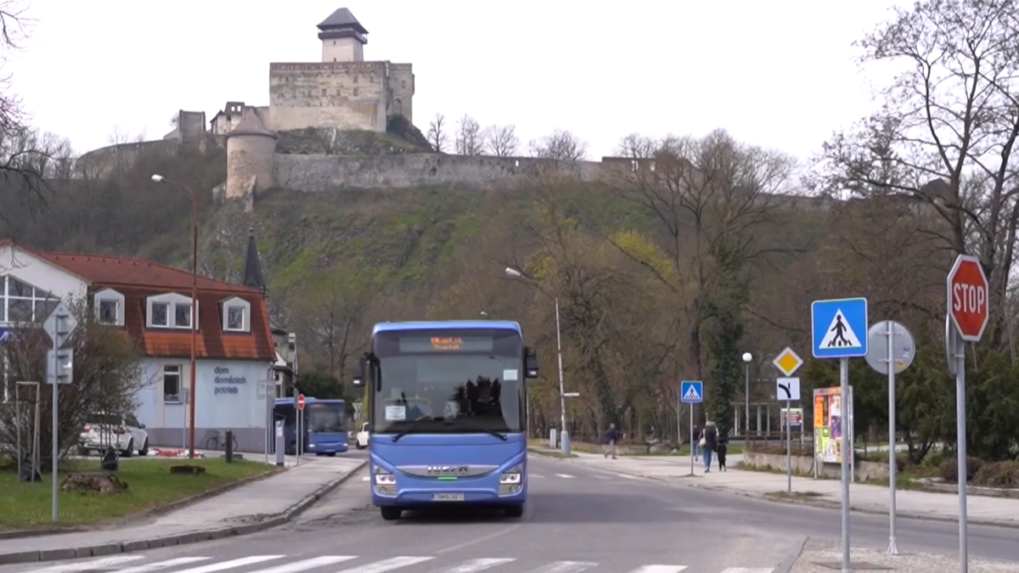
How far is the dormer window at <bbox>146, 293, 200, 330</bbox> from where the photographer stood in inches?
2231

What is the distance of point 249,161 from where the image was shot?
143m

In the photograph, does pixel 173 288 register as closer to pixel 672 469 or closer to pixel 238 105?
pixel 672 469

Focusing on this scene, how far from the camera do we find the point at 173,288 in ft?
190

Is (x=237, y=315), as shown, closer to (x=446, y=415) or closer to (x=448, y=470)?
(x=446, y=415)

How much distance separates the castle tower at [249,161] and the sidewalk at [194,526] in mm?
113243

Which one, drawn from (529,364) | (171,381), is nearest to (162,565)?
(529,364)

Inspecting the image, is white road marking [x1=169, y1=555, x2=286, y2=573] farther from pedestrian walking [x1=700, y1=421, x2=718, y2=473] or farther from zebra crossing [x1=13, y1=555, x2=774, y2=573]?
pedestrian walking [x1=700, y1=421, x2=718, y2=473]

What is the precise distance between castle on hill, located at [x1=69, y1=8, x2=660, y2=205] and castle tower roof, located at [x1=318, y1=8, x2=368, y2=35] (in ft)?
0.39

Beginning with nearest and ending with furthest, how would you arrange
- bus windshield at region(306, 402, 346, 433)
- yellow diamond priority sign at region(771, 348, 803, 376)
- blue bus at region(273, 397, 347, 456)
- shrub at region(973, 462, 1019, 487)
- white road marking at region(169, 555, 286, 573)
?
white road marking at region(169, 555, 286, 573), shrub at region(973, 462, 1019, 487), yellow diamond priority sign at region(771, 348, 803, 376), blue bus at region(273, 397, 347, 456), bus windshield at region(306, 402, 346, 433)

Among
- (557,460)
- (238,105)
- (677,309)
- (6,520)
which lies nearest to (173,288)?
(557,460)

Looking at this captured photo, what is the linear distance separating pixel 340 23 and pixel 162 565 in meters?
152

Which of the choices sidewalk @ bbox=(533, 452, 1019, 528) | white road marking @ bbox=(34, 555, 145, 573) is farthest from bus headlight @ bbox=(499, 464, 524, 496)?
sidewalk @ bbox=(533, 452, 1019, 528)

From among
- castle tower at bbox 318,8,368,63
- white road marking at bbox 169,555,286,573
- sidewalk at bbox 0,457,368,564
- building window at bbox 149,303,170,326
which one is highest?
castle tower at bbox 318,8,368,63

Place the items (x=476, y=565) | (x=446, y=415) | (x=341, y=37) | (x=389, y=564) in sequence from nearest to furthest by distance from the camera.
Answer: (x=476, y=565)
(x=389, y=564)
(x=446, y=415)
(x=341, y=37)
